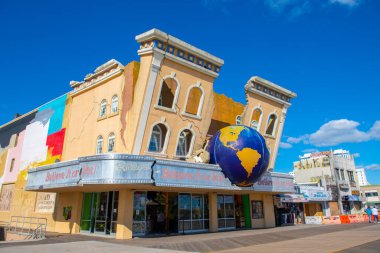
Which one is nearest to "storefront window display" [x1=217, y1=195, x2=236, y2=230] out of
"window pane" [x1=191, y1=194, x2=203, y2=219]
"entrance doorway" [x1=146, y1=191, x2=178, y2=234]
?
"window pane" [x1=191, y1=194, x2=203, y2=219]

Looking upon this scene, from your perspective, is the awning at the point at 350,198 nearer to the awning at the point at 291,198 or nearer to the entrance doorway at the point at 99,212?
the awning at the point at 291,198

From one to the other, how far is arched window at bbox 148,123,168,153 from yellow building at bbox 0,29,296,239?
0.07 metres

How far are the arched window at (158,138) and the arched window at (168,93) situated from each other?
6.00ft

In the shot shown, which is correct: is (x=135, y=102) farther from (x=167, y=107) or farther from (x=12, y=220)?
(x=12, y=220)

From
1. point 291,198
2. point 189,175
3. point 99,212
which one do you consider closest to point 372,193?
point 291,198

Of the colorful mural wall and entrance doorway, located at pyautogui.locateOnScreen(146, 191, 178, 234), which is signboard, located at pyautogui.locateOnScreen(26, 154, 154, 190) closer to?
entrance doorway, located at pyautogui.locateOnScreen(146, 191, 178, 234)

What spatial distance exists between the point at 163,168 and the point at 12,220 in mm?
20212

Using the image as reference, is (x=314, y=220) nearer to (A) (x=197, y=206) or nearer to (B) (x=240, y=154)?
(A) (x=197, y=206)

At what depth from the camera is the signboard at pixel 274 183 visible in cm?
2516

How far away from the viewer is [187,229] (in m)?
22.7

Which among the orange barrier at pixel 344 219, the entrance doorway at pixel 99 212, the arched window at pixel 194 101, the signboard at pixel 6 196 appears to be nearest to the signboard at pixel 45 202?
the entrance doorway at pixel 99 212

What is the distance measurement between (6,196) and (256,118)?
27297 mm

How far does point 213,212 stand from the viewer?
24.4m

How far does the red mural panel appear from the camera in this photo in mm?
26844
